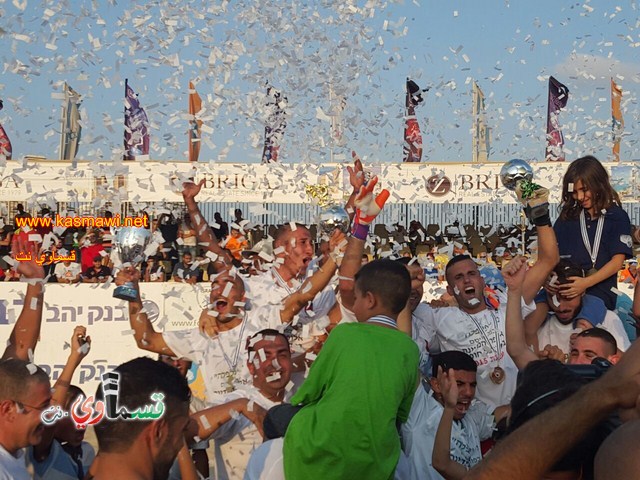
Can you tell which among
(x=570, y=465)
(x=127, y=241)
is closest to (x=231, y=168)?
(x=127, y=241)

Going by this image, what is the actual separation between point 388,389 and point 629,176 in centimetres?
862

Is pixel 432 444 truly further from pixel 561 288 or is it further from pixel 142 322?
pixel 142 322

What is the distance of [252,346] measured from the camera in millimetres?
4605

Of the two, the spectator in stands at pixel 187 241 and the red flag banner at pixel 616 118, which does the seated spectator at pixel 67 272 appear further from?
the red flag banner at pixel 616 118

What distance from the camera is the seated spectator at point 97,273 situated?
934cm

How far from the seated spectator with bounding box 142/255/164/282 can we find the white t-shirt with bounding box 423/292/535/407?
187 inches

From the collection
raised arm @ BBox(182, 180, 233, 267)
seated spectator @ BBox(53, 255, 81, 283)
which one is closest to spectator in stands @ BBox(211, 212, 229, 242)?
seated spectator @ BBox(53, 255, 81, 283)

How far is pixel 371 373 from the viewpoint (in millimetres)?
3426

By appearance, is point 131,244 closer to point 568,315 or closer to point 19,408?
point 19,408

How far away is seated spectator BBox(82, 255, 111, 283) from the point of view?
30.7 ft

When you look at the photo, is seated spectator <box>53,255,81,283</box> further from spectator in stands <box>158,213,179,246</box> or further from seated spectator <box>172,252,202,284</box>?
spectator in stands <box>158,213,179,246</box>

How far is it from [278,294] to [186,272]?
4156mm

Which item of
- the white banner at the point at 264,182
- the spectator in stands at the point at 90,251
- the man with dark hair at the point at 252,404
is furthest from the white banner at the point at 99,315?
the man with dark hair at the point at 252,404

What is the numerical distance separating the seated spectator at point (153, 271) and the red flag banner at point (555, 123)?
15.1 feet
